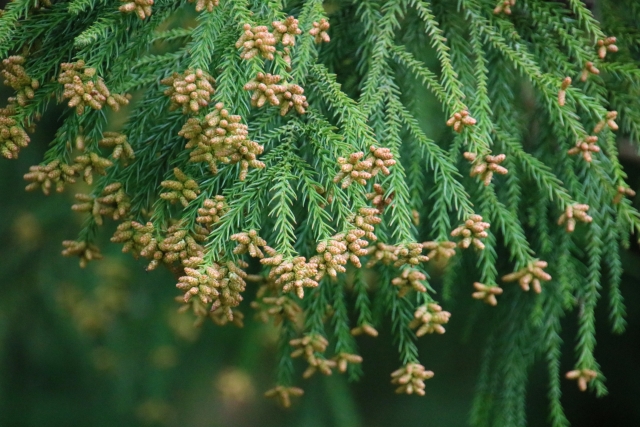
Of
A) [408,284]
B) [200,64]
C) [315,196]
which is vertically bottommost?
[408,284]

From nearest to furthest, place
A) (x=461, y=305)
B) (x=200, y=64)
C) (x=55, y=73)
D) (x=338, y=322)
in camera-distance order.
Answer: (x=200, y=64) → (x=55, y=73) → (x=338, y=322) → (x=461, y=305)

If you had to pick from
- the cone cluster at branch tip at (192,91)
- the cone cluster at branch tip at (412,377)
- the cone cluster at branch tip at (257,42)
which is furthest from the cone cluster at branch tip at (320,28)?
the cone cluster at branch tip at (412,377)

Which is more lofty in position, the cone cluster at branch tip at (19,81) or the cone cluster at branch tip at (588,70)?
the cone cluster at branch tip at (588,70)

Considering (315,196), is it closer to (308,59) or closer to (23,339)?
(308,59)

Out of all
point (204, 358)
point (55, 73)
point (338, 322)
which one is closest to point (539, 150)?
point (338, 322)

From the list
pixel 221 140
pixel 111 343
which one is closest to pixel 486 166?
pixel 221 140

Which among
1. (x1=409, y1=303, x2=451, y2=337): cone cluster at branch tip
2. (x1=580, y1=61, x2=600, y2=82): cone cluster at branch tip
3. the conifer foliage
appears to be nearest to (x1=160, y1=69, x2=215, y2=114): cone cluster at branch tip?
the conifer foliage

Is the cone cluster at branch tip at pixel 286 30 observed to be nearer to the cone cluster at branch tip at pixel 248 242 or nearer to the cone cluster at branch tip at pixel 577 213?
the cone cluster at branch tip at pixel 248 242
